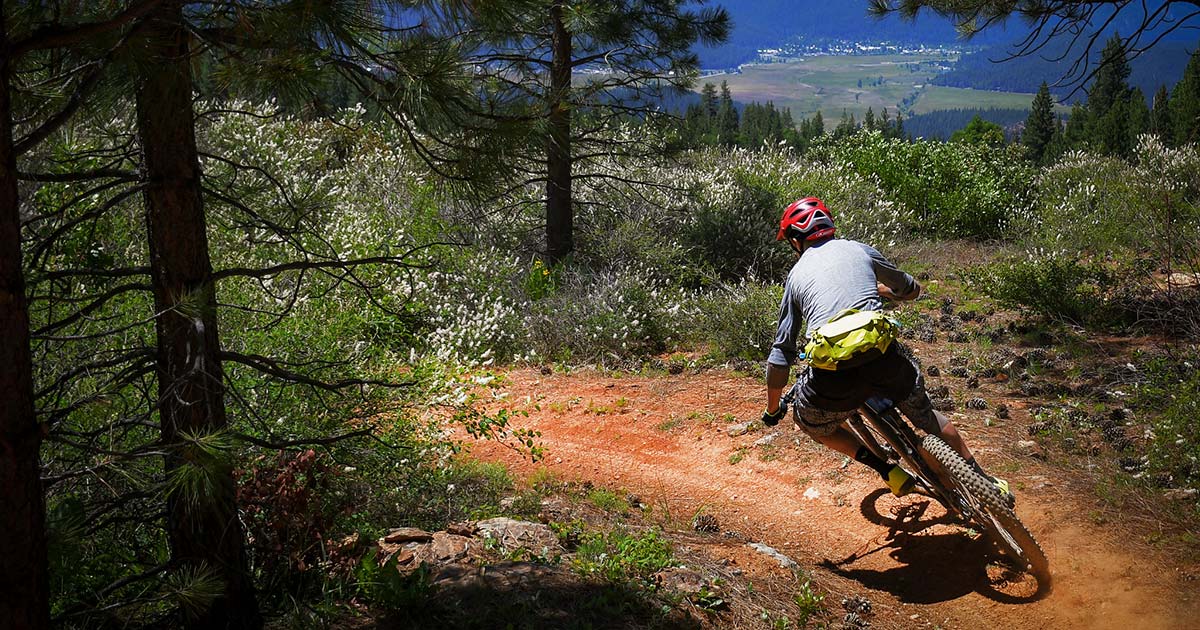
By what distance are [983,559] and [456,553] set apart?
2645mm

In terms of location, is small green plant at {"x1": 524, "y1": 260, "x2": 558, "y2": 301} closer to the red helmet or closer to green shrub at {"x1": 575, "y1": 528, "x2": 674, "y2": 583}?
the red helmet

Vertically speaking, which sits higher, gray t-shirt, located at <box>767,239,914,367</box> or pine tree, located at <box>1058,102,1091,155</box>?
pine tree, located at <box>1058,102,1091,155</box>

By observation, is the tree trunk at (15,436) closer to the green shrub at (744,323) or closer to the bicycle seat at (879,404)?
the bicycle seat at (879,404)

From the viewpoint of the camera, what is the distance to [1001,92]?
164m

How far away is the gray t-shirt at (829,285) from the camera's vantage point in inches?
169

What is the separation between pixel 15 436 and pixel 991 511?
3.78m

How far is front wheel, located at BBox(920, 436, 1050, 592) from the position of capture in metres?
3.99

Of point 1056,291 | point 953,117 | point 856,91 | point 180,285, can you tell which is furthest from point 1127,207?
point 856,91

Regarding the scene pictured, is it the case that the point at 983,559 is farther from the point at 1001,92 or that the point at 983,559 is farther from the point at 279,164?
the point at 1001,92

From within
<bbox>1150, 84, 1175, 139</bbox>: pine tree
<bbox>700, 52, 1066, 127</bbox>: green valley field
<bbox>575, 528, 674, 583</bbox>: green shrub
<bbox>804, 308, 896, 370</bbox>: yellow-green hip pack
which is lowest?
<bbox>575, 528, 674, 583</bbox>: green shrub

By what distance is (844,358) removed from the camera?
13.3ft

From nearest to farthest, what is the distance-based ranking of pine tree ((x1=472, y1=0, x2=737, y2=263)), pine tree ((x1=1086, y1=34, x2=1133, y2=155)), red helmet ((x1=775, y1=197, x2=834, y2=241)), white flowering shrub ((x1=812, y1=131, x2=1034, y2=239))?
red helmet ((x1=775, y1=197, x2=834, y2=241)) → pine tree ((x1=472, y1=0, x2=737, y2=263)) → white flowering shrub ((x1=812, y1=131, x2=1034, y2=239)) → pine tree ((x1=1086, y1=34, x2=1133, y2=155))

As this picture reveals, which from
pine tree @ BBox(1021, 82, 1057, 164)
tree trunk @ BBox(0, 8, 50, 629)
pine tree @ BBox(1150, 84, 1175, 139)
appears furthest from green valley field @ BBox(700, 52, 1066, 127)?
tree trunk @ BBox(0, 8, 50, 629)

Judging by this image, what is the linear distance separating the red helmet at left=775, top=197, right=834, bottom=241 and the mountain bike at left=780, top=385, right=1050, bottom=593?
32.9 inches
